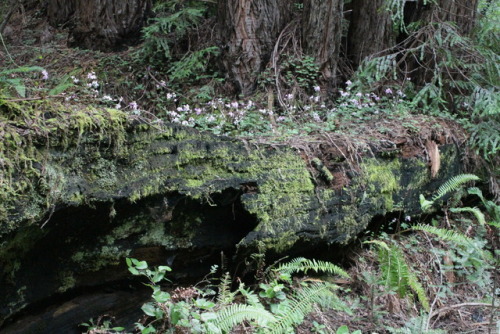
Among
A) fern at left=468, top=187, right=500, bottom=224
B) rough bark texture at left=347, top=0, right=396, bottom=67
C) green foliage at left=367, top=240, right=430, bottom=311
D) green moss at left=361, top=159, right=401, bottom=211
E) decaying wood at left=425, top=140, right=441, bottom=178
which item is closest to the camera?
green foliage at left=367, top=240, right=430, bottom=311

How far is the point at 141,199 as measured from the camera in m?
3.03

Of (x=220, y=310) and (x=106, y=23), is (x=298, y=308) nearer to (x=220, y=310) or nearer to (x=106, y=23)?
(x=220, y=310)

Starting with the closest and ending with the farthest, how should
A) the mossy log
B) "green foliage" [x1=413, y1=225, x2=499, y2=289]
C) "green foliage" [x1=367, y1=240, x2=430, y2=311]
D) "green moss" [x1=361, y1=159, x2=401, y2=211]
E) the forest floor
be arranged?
1. the mossy log
2. "green foliage" [x1=367, y1=240, x2=430, y2=311]
3. the forest floor
4. "green foliage" [x1=413, y1=225, x2=499, y2=289]
5. "green moss" [x1=361, y1=159, x2=401, y2=211]

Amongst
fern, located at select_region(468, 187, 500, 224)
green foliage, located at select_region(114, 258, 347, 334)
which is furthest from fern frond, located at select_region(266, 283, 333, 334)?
fern, located at select_region(468, 187, 500, 224)

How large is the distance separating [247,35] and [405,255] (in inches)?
147

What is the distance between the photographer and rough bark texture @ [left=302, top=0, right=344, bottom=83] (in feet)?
18.6

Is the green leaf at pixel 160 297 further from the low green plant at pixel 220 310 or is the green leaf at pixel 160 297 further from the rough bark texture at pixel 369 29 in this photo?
the rough bark texture at pixel 369 29

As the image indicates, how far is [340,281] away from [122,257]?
2117 mm

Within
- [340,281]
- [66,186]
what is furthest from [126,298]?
[340,281]

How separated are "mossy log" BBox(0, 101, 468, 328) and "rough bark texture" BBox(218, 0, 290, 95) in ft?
7.84

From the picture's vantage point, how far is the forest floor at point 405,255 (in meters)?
3.37

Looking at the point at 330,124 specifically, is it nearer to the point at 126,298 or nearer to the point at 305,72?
the point at 305,72

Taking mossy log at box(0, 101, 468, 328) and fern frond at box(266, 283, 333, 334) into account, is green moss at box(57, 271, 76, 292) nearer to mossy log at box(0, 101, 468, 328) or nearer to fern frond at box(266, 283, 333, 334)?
mossy log at box(0, 101, 468, 328)

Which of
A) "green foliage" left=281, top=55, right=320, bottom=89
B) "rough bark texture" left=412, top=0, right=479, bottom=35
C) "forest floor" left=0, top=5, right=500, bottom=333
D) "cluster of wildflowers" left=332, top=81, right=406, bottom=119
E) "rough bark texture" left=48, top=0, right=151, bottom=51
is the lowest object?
"forest floor" left=0, top=5, right=500, bottom=333
